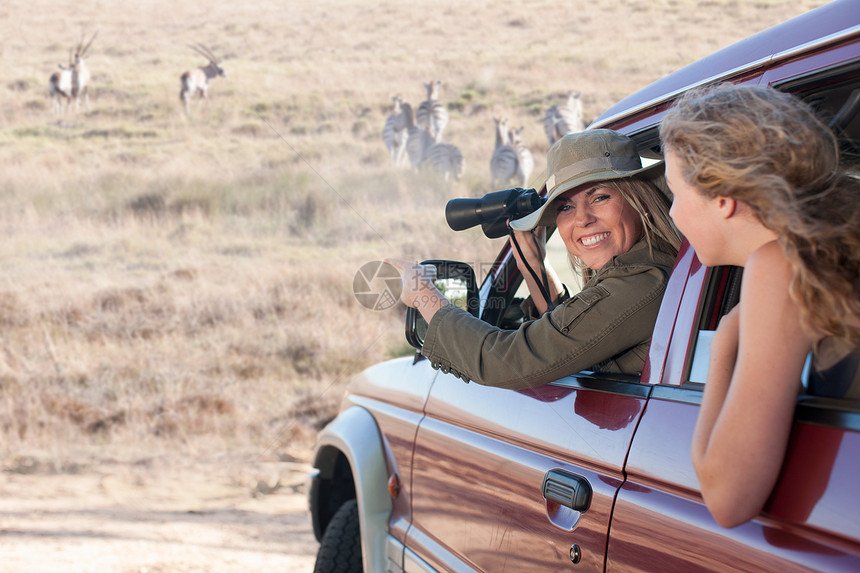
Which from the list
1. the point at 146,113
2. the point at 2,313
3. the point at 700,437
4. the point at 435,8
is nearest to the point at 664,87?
the point at 700,437

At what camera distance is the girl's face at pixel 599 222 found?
2.10 meters

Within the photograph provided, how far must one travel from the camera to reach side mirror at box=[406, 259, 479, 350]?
7.41 ft

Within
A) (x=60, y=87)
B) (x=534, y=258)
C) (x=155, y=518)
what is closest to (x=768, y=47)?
(x=534, y=258)

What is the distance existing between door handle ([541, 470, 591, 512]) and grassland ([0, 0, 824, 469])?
3058 millimetres

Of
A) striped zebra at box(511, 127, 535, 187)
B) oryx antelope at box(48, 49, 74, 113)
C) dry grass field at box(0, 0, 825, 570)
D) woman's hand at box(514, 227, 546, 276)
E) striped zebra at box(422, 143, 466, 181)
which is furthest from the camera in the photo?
oryx antelope at box(48, 49, 74, 113)

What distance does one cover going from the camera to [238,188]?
19328 millimetres

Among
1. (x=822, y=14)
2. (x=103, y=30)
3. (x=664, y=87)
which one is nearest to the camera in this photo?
(x=822, y=14)

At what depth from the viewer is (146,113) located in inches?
990

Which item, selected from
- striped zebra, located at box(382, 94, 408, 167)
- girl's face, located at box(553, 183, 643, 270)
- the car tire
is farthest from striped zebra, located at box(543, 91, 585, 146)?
girl's face, located at box(553, 183, 643, 270)

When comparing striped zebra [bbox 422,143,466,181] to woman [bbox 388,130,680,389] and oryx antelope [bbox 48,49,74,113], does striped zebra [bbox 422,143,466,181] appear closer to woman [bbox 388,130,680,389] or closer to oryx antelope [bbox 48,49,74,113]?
oryx antelope [bbox 48,49,74,113]

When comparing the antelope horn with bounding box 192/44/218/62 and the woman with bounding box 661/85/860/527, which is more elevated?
the antelope horn with bounding box 192/44/218/62

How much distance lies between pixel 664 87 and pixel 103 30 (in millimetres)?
36055

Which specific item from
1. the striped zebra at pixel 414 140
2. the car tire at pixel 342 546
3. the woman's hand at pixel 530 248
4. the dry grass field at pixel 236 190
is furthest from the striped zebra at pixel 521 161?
the woman's hand at pixel 530 248

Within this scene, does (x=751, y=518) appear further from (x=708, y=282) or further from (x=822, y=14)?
(x=822, y=14)
